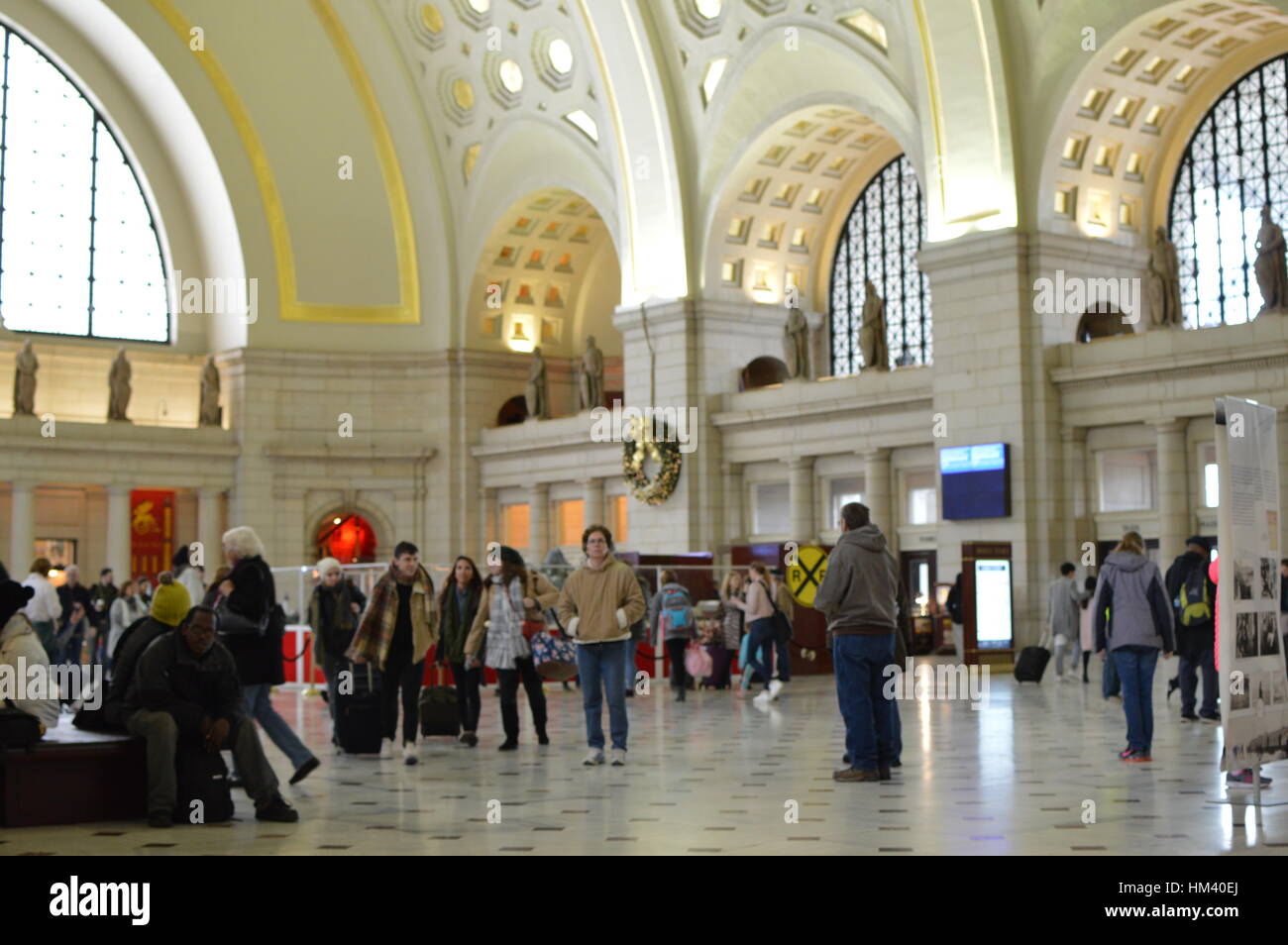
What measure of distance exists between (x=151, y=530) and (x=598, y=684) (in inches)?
998

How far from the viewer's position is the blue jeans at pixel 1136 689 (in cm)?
1073

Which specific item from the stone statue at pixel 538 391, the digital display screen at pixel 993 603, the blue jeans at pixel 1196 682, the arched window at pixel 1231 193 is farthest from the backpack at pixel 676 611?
the stone statue at pixel 538 391

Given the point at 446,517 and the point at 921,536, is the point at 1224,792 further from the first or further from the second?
the point at 446,517

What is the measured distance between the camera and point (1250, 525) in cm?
851

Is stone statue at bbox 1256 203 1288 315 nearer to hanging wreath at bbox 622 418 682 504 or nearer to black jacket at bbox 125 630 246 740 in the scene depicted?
hanging wreath at bbox 622 418 682 504

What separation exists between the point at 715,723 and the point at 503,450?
20.4m

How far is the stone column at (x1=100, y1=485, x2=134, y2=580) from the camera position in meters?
32.4

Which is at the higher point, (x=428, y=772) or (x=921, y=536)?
(x=921, y=536)

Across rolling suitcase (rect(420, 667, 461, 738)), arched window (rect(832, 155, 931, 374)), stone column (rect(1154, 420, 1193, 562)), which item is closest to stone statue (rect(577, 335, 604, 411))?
arched window (rect(832, 155, 931, 374))

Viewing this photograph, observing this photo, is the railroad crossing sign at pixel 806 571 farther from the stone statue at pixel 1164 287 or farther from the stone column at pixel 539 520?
the stone column at pixel 539 520

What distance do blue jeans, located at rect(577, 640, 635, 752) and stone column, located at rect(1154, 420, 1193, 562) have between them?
13756mm

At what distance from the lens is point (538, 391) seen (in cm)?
3478

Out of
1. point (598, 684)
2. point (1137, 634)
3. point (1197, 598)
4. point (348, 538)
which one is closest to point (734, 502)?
point (348, 538)
